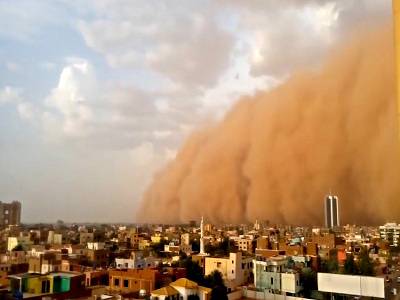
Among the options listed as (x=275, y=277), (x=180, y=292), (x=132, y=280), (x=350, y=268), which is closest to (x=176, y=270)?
(x=132, y=280)

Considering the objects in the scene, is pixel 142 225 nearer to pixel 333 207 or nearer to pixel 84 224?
pixel 84 224

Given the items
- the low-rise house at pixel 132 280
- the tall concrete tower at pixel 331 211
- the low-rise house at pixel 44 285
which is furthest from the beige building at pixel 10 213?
the tall concrete tower at pixel 331 211

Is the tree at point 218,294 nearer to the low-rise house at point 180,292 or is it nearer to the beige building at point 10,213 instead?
the low-rise house at point 180,292

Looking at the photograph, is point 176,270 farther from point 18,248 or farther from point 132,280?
point 18,248

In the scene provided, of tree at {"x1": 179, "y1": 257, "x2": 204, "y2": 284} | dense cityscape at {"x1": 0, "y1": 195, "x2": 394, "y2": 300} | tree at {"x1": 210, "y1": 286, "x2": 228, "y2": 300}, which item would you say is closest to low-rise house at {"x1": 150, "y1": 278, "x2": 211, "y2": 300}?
dense cityscape at {"x1": 0, "y1": 195, "x2": 394, "y2": 300}

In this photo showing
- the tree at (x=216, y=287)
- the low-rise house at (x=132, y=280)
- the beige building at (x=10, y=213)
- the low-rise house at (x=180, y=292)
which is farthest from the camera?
the beige building at (x=10, y=213)

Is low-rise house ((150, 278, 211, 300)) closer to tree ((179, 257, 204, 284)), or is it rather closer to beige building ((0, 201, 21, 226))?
tree ((179, 257, 204, 284))
